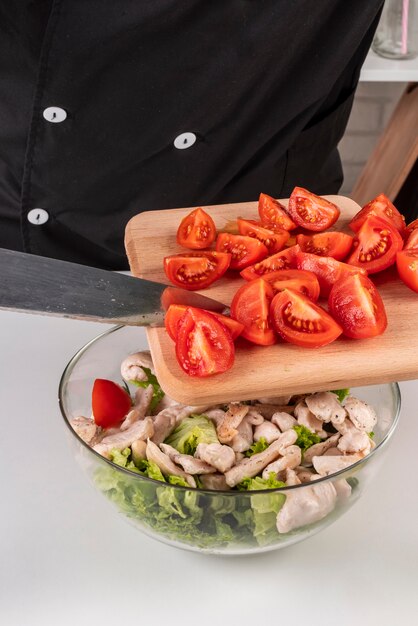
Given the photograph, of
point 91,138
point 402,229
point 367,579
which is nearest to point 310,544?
point 367,579

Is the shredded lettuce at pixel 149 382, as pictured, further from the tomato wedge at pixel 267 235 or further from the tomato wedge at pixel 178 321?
the tomato wedge at pixel 267 235

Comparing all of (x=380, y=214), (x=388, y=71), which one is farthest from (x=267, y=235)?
(x=388, y=71)

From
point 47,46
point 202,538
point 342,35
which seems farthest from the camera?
point 342,35

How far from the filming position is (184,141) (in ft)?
5.17

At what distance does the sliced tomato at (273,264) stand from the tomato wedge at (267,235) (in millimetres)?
34

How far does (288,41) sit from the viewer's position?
1.54 m

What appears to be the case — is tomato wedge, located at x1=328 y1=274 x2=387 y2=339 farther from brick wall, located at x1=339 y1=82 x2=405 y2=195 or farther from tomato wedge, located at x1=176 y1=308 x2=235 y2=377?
brick wall, located at x1=339 y1=82 x2=405 y2=195

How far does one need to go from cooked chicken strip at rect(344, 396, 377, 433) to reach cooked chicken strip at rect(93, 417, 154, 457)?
21 centimetres

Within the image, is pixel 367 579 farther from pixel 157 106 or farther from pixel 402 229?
pixel 157 106

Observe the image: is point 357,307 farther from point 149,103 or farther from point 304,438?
point 149,103

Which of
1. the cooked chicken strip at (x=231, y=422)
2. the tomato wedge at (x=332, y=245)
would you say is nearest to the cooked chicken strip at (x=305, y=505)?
the cooked chicken strip at (x=231, y=422)

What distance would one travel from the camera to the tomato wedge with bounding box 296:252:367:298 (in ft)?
3.13

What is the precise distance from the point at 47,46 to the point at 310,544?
0.89 metres

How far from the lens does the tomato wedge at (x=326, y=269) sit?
953 millimetres
